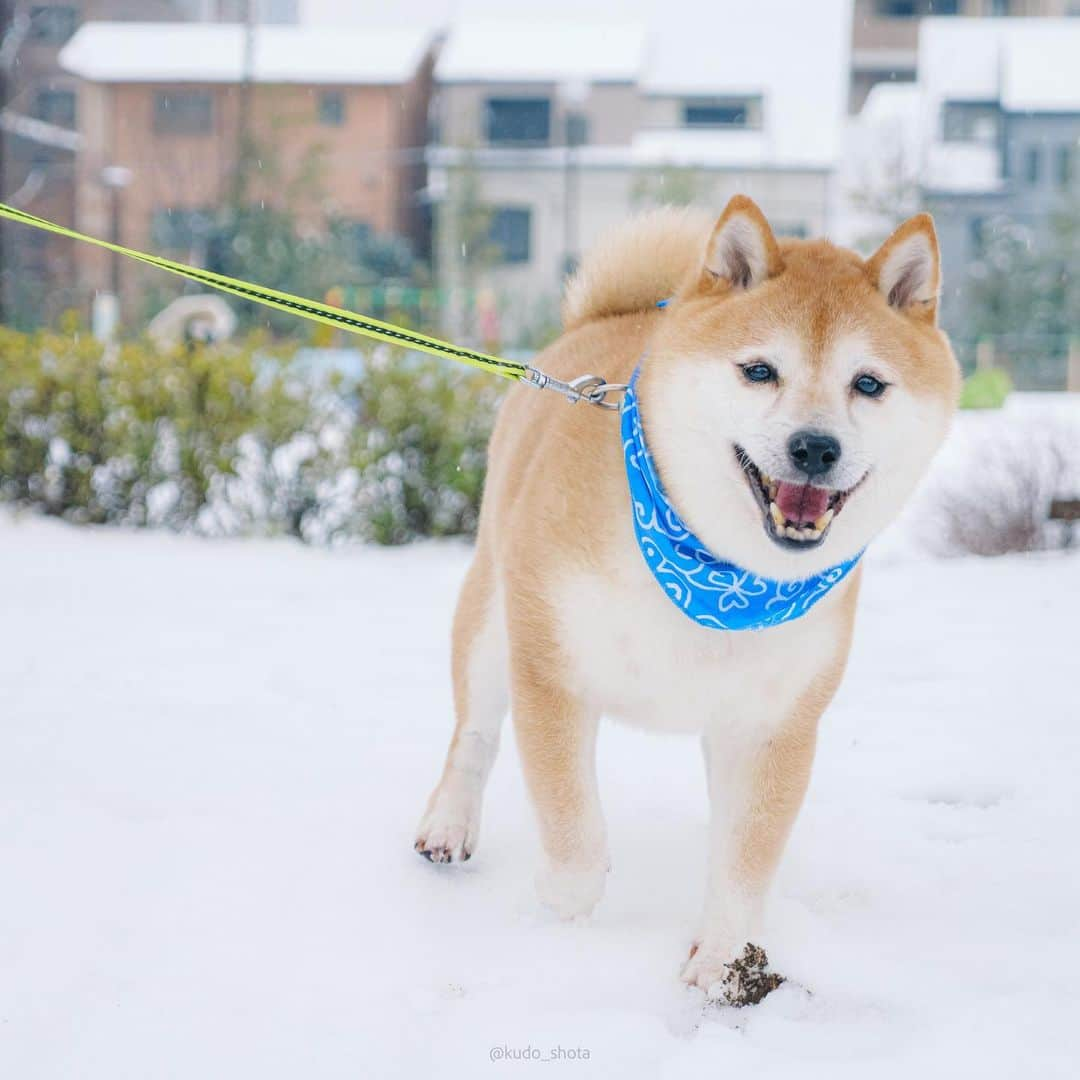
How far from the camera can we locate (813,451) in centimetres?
166

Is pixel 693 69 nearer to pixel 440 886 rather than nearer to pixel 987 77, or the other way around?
pixel 987 77

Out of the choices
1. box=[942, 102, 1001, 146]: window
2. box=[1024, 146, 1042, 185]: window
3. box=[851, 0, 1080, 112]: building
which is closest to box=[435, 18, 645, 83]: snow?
box=[942, 102, 1001, 146]: window

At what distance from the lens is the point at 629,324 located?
98.8 inches

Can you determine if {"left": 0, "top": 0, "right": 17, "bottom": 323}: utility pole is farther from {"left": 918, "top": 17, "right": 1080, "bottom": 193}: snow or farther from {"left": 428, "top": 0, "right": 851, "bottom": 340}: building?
{"left": 918, "top": 17, "right": 1080, "bottom": 193}: snow

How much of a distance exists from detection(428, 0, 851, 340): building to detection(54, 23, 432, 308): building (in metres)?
1.12

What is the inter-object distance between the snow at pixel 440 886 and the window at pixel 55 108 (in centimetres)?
2355

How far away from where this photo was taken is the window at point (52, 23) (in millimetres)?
17875

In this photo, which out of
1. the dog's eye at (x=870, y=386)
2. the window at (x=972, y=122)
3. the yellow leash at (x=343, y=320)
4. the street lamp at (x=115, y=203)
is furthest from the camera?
the window at (x=972, y=122)

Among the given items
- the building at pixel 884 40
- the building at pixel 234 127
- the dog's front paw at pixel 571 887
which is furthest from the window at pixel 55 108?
the dog's front paw at pixel 571 887

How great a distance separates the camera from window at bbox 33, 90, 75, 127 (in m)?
24.4

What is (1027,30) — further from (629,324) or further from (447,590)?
(629,324)

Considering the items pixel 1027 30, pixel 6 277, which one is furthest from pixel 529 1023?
pixel 1027 30

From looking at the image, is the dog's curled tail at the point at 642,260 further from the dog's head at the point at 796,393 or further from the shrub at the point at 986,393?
the shrub at the point at 986,393

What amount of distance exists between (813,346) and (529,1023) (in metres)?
1.02
